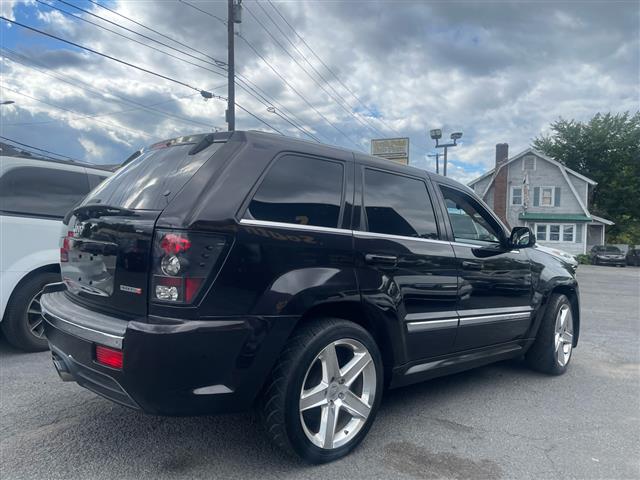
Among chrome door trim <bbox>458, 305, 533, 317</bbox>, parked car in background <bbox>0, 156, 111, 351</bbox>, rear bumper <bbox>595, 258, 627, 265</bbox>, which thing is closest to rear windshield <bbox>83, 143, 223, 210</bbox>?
parked car in background <bbox>0, 156, 111, 351</bbox>

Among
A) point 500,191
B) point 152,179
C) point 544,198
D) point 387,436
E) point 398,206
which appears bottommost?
point 387,436

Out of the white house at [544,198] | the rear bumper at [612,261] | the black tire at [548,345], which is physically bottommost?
the rear bumper at [612,261]

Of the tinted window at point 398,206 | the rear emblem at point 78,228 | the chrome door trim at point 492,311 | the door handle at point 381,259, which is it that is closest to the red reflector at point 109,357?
the rear emblem at point 78,228

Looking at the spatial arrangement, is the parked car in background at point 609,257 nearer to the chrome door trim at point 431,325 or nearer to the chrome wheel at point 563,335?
the chrome wheel at point 563,335

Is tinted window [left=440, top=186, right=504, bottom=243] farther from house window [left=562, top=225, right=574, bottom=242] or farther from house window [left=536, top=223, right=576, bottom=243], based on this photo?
house window [left=562, top=225, right=574, bottom=242]

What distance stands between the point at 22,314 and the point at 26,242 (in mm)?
706

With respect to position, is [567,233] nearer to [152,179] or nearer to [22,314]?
[22,314]

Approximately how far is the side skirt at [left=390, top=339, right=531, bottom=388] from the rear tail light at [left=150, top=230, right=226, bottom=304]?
158 centimetres

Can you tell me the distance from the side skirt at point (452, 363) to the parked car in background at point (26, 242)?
3.67 metres

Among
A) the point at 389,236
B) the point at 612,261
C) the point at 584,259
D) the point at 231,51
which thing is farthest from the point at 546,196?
the point at 389,236

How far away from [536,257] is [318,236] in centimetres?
277

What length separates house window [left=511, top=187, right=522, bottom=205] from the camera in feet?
123

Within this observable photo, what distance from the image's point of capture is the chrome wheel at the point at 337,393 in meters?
2.82

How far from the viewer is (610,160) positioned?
44125mm
